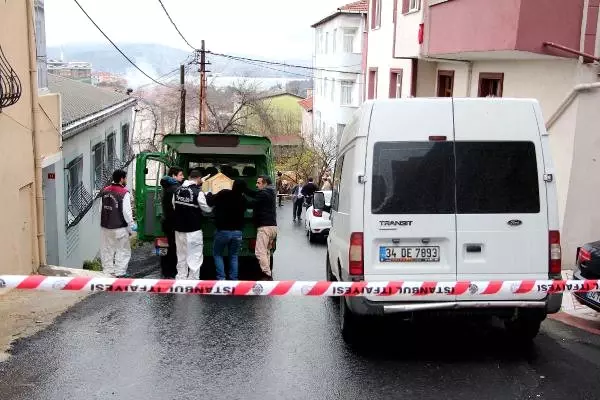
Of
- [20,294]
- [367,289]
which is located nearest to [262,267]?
[20,294]

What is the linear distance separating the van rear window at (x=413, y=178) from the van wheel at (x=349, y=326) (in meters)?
1.13

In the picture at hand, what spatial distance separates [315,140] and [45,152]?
32227mm

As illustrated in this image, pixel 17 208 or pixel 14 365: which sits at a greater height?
pixel 17 208

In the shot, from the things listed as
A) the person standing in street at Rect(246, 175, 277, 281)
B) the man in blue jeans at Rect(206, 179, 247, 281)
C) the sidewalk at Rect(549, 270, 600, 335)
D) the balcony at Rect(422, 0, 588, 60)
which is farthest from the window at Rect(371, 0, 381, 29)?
the sidewalk at Rect(549, 270, 600, 335)

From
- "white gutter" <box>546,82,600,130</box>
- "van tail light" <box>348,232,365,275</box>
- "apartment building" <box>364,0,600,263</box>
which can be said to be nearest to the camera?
"van tail light" <box>348,232,365,275</box>

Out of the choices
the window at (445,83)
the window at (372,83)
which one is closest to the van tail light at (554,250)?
the window at (445,83)

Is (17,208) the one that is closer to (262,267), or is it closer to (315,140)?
(262,267)

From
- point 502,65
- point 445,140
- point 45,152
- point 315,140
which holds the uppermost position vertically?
point 502,65

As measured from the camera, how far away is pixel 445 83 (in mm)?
18516

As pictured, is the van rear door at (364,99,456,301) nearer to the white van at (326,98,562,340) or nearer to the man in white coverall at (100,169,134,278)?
the white van at (326,98,562,340)

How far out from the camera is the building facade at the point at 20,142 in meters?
→ 8.28

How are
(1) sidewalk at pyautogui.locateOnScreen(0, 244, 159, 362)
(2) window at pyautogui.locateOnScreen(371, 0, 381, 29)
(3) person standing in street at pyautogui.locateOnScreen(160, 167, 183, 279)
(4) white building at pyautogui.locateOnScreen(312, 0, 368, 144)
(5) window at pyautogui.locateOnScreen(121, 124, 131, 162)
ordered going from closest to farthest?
(1) sidewalk at pyautogui.locateOnScreen(0, 244, 159, 362)
(3) person standing in street at pyautogui.locateOnScreen(160, 167, 183, 279)
(5) window at pyautogui.locateOnScreen(121, 124, 131, 162)
(2) window at pyautogui.locateOnScreen(371, 0, 381, 29)
(4) white building at pyautogui.locateOnScreen(312, 0, 368, 144)

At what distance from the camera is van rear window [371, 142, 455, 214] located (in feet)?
19.7

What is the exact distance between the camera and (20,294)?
7988mm
